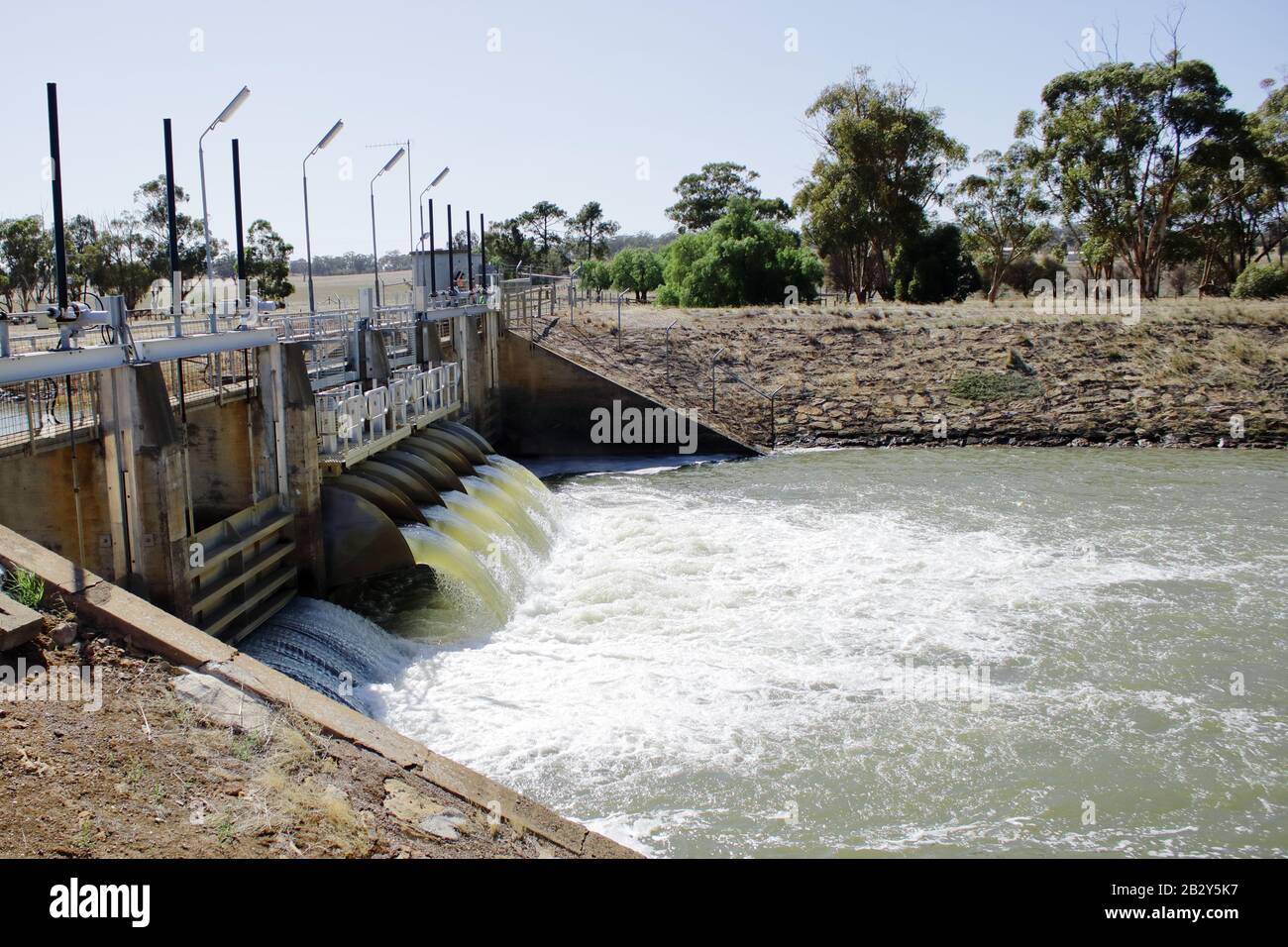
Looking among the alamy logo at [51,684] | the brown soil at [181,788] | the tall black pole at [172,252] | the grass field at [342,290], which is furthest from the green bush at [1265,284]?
the alamy logo at [51,684]

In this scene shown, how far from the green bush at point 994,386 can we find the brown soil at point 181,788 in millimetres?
29768

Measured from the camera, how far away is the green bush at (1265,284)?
4603cm

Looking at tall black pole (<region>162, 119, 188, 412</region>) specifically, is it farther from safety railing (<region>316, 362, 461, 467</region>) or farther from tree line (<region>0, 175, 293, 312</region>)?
tree line (<region>0, 175, 293, 312</region>)

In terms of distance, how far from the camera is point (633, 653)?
14477 millimetres

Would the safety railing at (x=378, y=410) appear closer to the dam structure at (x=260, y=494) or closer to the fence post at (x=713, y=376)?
the dam structure at (x=260, y=494)

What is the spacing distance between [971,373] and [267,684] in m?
30.9

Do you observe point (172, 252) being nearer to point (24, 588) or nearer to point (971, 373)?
point (24, 588)

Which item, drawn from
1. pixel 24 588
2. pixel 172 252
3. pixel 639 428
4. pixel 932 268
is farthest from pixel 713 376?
pixel 24 588

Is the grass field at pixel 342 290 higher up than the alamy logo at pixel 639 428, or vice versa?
the grass field at pixel 342 290

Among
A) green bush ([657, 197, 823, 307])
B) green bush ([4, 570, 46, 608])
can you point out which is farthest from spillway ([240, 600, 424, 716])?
green bush ([657, 197, 823, 307])

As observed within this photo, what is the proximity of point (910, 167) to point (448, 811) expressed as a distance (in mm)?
50274
